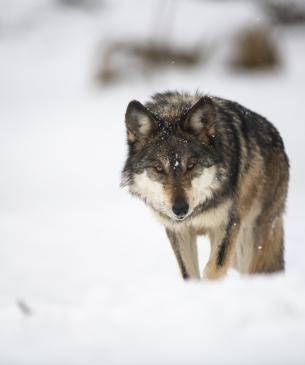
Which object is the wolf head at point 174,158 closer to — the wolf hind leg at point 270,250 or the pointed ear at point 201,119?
the pointed ear at point 201,119

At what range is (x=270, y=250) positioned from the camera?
5277 millimetres

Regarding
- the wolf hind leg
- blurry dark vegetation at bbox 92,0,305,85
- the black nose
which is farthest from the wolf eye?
blurry dark vegetation at bbox 92,0,305,85

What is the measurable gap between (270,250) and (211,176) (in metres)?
1.21

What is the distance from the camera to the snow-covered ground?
10.4 feet

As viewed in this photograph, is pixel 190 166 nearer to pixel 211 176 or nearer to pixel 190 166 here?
pixel 190 166

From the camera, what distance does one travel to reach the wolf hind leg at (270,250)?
523 centimetres

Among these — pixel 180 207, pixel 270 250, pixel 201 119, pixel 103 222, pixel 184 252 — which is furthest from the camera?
pixel 103 222

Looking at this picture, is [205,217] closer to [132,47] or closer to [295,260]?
[295,260]

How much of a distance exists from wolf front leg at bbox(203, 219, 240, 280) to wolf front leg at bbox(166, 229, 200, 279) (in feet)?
0.56

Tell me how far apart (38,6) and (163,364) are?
21.4m

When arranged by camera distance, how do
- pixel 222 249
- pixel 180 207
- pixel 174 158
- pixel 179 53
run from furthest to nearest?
1. pixel 179 53
2. pixel 222 249
3. pixel 174 158
4. pixel 180 207

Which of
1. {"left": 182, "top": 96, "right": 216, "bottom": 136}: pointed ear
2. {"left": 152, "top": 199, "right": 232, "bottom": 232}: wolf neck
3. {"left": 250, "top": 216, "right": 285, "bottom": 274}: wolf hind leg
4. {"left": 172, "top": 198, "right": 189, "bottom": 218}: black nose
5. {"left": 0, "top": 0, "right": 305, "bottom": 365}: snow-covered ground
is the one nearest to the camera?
{"left": 0, "top": 0, "right": 305, "bottom": 365}: snow-covered ground

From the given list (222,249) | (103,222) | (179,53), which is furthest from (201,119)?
(179,53)

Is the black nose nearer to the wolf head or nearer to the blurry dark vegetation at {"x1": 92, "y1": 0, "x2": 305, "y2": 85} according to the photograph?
the wolf head
